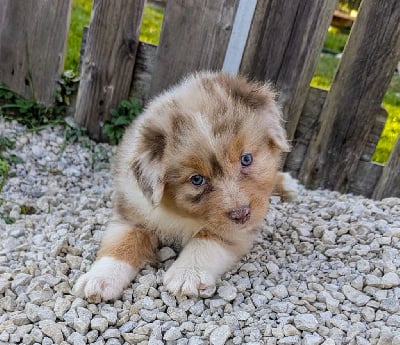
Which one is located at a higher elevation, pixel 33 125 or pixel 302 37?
pixel 302 37

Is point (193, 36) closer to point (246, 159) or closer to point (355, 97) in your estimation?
point (355, 97)

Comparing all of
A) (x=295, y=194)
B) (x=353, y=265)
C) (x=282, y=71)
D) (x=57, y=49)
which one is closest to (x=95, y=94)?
(x=57, y=49)

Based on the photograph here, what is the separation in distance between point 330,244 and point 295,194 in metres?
0.95

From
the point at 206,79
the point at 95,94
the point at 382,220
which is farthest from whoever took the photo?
the point at 95,94

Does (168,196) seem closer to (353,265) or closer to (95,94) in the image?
(353,265)

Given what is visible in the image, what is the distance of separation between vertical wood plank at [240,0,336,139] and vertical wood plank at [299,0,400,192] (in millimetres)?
269

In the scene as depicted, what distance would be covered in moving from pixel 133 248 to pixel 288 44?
2182 millimetres

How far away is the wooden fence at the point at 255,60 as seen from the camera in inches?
179

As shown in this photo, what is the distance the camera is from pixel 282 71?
470 centimetres

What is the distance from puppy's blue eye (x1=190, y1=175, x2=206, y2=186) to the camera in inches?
129

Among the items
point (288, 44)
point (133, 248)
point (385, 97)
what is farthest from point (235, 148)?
point (385, 97)

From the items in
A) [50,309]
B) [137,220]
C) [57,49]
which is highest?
[57,49]

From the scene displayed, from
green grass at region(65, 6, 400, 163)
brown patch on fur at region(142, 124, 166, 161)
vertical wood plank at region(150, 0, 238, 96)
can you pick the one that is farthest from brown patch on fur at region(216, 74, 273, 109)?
green grass at region(65, 6, 400, 163)

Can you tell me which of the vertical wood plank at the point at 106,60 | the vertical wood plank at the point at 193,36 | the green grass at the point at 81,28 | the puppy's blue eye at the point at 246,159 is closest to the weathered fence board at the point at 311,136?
the vertical wood plank at the point at 193,36
